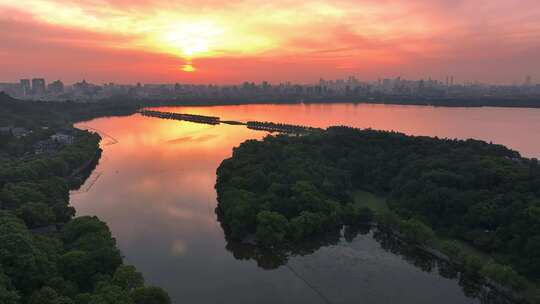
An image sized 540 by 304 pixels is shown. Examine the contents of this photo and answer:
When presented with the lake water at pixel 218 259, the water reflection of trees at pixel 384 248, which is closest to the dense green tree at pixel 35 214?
the lake water at pixel 218 259

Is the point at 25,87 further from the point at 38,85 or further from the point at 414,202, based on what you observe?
the point at 414,202

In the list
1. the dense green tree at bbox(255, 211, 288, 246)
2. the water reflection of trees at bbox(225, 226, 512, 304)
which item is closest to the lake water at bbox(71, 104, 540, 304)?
the water reflection of trees at bbox(225, 226, 512, 304)

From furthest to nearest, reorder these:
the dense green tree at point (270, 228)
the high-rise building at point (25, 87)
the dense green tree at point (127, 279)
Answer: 1. the high-rise building at point (25, 87)
2. the dense green tree at point (270, 228)
3. the dense green tree at point (127, 279)

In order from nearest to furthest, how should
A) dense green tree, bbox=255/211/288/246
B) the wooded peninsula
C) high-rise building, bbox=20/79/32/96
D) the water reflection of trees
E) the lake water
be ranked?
1. the lake water
2. the water reflection of trees
3. the wooded peninsula
4. dense green tree, bbox=255/211/288/246
5. high-rise building, bbox=20/79/32/96

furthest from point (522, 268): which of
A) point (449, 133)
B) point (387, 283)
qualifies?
point (449, 133)

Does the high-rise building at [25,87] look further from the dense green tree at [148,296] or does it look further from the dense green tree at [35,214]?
the dense green tree at [148,296]

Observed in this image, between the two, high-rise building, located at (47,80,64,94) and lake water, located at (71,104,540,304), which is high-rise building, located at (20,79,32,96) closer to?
high-rise building, located at (47,80,64,94)

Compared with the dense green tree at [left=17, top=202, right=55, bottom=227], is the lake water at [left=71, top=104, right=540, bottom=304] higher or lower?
lower
